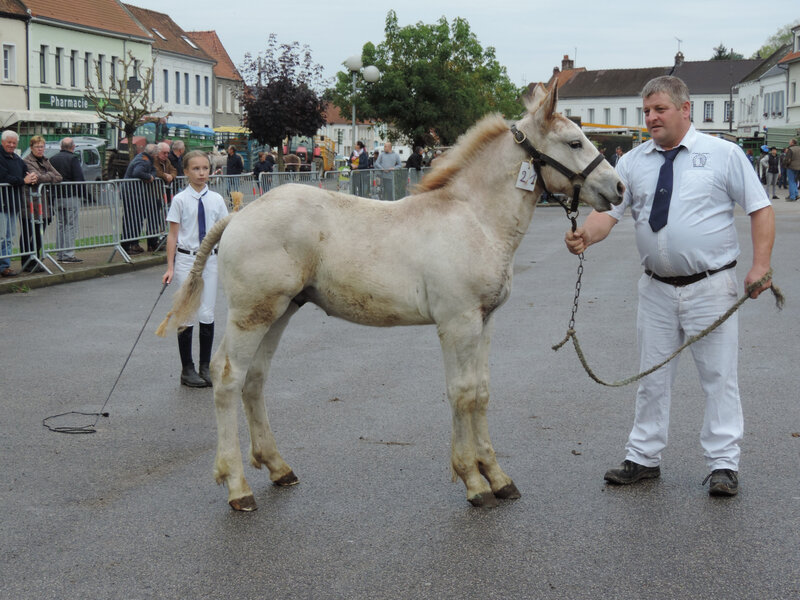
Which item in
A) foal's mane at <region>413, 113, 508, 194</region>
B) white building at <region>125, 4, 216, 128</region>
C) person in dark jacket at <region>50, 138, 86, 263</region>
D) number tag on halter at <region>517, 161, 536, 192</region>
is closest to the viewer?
number tag on halter at <region>517, 161, 536, 192</region>

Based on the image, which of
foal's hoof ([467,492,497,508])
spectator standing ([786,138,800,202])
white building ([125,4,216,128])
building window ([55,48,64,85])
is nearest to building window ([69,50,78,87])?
building window ([55,48,64,85])

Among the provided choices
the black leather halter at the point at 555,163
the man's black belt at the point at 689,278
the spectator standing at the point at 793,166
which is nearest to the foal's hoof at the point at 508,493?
the man's black belt at the point at 689,278

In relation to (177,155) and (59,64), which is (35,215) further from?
(59,64)

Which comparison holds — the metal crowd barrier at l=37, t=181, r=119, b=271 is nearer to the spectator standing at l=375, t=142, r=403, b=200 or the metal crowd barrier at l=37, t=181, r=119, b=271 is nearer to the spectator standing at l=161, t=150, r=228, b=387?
the spectator standing at l=161, t=150, r=228, b=387

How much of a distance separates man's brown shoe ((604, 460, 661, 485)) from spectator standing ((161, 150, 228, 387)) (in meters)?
3.84

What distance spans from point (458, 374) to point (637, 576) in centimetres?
138

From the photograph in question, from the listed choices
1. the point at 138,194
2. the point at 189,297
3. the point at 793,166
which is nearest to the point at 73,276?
the point at 138,194

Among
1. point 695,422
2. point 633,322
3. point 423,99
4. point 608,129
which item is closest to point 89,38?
point 423,99

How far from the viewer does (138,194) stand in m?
17.0

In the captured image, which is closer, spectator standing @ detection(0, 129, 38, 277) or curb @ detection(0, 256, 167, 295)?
curb @ detection(0, 256, 167, 295)

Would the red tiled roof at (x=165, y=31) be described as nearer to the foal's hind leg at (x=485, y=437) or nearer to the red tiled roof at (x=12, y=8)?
the red tiled roof at (x=12, y=8)

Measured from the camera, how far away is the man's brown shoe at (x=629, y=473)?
557cm

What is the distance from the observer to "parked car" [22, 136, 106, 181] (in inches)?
1186

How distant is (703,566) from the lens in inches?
173
